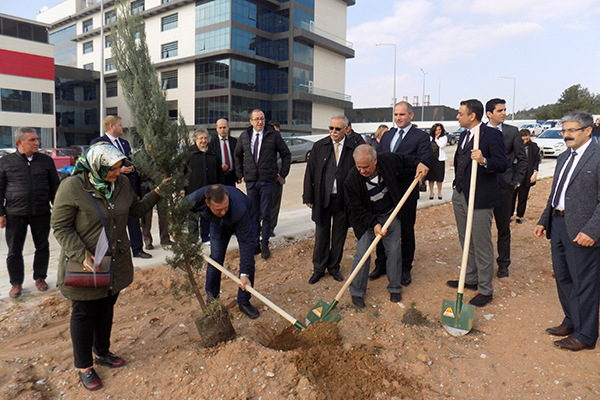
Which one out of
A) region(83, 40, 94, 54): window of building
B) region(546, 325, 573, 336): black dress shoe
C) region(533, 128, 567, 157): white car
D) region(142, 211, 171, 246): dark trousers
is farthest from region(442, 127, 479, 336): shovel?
region(83, 40, 94, 54): window of building

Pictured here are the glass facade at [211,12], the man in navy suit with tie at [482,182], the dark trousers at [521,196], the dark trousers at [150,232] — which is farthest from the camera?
the glass facade at [211,12]

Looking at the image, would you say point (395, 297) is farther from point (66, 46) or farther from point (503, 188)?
point (66, 46)

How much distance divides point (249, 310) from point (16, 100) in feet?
112

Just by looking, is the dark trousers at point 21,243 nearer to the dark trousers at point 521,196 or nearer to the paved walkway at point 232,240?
the paved walkway at point 232,240

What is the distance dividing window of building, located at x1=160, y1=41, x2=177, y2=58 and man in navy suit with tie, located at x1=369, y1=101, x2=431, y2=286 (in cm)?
4067

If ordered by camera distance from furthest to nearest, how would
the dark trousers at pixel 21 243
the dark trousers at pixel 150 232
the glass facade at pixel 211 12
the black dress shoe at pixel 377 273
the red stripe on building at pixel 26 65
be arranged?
the glass facade at pixel 211 12 < the red stripe on building at pixel 26 65 < the dark trousers at pixel 150 232 < the black dress shoe at pixel 377 273 < the dark trousers at pixel 21 243

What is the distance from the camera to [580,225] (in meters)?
3.28

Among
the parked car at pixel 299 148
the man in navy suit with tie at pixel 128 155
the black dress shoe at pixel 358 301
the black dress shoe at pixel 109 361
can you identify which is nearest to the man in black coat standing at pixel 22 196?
the man in navy suit with tie at pixel 128 155

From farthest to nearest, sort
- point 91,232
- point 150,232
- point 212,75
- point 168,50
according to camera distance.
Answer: point 168,50, point 212,75, point 150,232, point 91,232

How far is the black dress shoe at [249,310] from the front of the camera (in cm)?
420

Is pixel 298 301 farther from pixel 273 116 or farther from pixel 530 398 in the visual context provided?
pixel 273 116

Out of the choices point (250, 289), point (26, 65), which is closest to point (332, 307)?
point (250, 289)

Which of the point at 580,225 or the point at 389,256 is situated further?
the point at 389,256

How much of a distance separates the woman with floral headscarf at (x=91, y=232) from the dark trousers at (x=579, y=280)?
3777 millimetres
